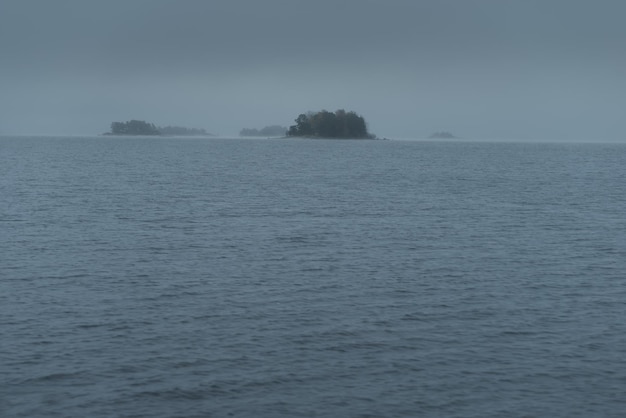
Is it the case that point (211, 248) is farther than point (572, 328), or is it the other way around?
point (211, 248)

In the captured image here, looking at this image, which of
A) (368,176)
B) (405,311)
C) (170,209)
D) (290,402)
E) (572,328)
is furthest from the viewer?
(368,176)

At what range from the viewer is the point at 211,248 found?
141ft

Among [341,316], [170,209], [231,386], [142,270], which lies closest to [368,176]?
[170,209]

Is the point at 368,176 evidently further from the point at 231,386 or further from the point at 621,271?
the point at 231,386

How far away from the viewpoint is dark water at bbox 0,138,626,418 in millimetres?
21875

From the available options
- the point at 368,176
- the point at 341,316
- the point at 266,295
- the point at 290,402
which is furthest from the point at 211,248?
the point at 368,176

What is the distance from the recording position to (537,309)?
3077 cm

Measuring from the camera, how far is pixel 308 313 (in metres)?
29.8

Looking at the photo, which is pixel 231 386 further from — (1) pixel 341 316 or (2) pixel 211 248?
(2) pixel 211 248

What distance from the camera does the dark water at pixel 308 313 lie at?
71.8 ft

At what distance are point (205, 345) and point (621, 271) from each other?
70.8 feet

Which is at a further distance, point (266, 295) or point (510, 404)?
point (266, 295)

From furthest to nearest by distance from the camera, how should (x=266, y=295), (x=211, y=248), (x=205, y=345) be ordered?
(x=211, y=248) < (x=266, y=295) < (x=205, y=345)

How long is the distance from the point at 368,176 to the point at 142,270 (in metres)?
67.4
